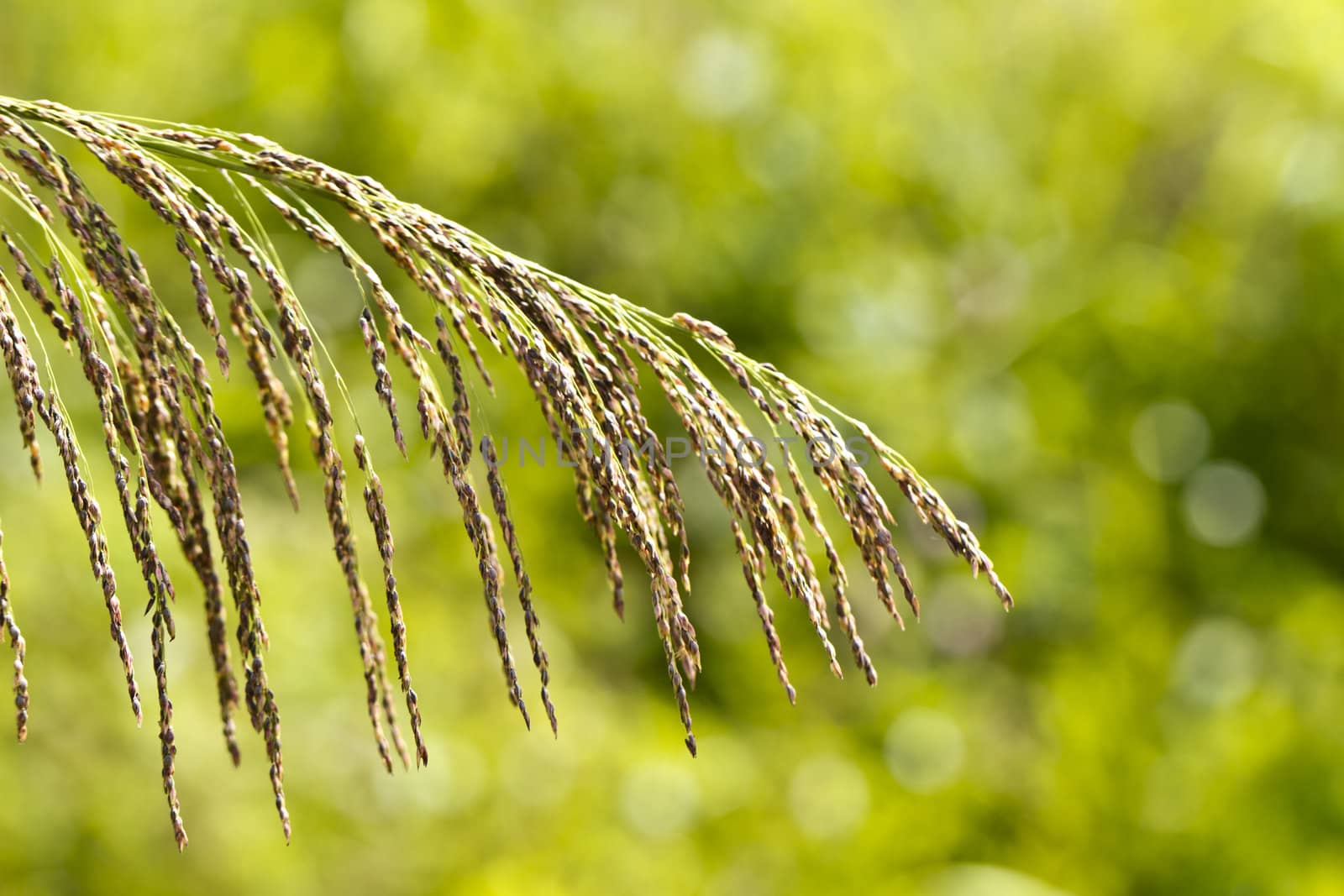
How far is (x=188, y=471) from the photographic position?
90 cm

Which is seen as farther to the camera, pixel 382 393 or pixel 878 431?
pixel 878 431

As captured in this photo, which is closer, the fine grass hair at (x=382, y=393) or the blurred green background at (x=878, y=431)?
the fine grass hair at (x=382, y=393)

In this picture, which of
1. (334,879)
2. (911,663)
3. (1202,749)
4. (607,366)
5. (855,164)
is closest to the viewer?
(607,366)

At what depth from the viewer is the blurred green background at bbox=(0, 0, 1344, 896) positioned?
9.78ft

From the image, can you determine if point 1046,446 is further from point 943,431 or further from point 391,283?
point 391,283

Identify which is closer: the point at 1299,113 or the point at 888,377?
the point at 888,377

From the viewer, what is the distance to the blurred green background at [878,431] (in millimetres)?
2980

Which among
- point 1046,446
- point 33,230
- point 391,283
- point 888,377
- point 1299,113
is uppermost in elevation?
point 33,230

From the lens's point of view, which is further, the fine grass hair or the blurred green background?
the blurred green background

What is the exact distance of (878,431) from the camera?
12.5 feet

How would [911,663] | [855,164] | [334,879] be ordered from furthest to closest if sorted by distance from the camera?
[855,164] → [911,663] → [334,879]

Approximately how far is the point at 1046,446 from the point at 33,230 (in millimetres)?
3120

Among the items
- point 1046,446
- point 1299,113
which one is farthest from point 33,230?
point 1299,113

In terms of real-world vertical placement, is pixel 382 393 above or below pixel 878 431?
below
